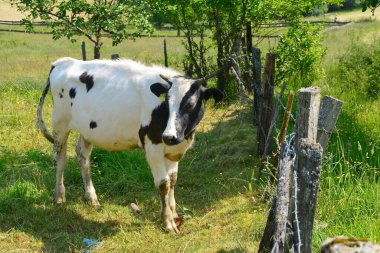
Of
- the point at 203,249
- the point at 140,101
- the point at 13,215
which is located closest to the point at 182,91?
the point at 140,101

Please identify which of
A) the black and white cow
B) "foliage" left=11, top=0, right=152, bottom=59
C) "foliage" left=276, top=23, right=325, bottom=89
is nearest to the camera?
the black and white cow

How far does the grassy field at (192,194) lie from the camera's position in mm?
5082

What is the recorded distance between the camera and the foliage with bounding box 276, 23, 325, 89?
11047 millimetres

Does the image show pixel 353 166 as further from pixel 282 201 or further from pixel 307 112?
pixel 282 201

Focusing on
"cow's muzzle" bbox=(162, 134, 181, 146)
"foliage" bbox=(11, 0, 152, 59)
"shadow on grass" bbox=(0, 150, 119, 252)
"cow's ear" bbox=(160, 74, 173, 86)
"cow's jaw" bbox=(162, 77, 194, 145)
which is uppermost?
"foliage" bbox=(11, 0, 152, 59)

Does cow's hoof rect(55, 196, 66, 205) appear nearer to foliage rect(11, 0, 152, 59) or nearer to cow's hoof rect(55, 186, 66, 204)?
cow's hoof rect(55, 186, 66, 204)

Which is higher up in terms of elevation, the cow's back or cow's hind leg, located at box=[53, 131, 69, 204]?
the cow's back

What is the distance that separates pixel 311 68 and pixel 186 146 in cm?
612

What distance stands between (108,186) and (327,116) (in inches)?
157

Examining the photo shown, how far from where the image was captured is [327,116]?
3824 mm

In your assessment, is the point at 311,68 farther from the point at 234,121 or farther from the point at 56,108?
the point at 56,108

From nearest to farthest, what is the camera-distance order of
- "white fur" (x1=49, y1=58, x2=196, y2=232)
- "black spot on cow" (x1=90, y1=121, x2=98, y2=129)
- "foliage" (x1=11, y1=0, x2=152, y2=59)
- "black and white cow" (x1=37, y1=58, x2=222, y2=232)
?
"black and white cow" (x1=37, y1=58, x2=222, y2=232) < "white fur" (x1=49, y1=58, x2=196, y2=232) < "black spot on cow" (x1=90, y1=121, x2=98, y2=129) < "foliage" (x1=11, y1=0, x2=152, y2=59)

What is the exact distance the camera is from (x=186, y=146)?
584 cm

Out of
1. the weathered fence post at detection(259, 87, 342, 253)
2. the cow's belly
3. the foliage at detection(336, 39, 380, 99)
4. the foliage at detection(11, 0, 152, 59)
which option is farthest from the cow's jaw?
the foliage at detection(336, 39, 380, 99)
